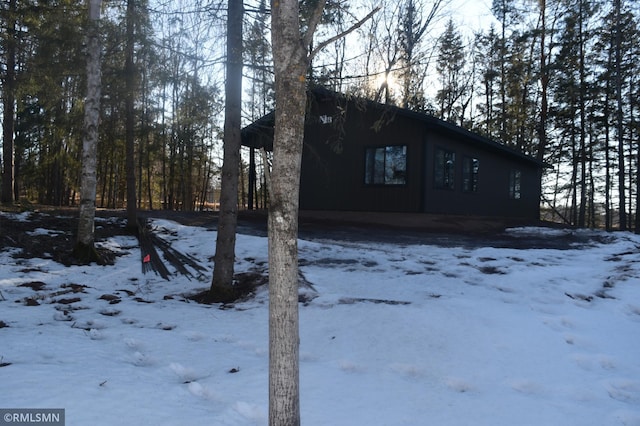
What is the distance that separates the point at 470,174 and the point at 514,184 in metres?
4.94

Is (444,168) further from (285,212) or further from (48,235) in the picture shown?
(285,212)

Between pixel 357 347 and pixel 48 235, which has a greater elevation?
pixel 48 235

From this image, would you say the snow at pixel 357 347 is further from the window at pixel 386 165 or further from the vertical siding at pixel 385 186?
the window at pixel 386 165

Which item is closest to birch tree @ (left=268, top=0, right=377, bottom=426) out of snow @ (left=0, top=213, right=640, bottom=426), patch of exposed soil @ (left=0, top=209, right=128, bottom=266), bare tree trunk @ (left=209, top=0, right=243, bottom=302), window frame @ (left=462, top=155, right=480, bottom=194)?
snow @ (left=0, top=213, right=640, bottom=426)

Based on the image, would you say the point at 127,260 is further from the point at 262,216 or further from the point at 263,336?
the point at 262,216

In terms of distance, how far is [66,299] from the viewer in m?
5.70

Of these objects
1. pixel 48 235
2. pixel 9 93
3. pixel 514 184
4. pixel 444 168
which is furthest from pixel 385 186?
pixel 9 93

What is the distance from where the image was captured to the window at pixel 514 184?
20062mm

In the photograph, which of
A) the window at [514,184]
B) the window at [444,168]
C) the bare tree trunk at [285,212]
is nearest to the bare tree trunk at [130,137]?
the bare tree trunk at [285,212]

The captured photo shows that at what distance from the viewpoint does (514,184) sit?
67.0 ft

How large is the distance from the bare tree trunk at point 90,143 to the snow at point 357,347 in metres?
0.79

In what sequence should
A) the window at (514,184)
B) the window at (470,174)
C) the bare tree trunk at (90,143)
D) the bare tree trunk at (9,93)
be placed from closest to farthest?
the bare tree trunk at (90,143) → the bare tree trunk at (9,93) → the window at (470,174) → the window at (514,184)

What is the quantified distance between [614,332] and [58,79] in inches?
468

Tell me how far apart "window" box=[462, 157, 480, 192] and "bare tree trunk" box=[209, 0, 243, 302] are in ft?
41.4
